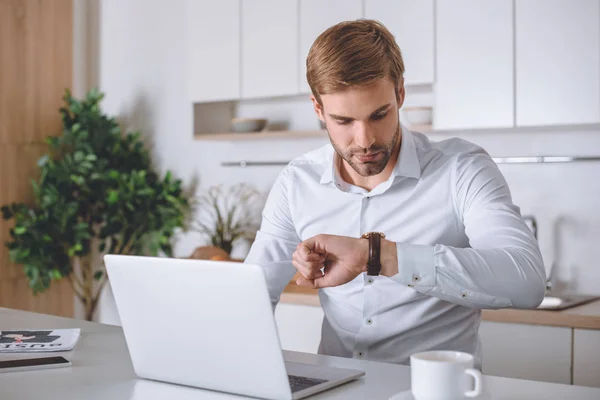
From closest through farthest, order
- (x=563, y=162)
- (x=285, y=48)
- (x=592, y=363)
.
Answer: (x=592, y=363), (x=563, y=162), (x=285, y=48)

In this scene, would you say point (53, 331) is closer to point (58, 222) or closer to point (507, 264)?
point (507, 264)

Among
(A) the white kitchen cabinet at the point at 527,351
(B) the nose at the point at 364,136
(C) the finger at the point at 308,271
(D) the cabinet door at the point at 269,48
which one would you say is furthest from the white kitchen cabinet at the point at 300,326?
(C) the finger at the point at 308,271

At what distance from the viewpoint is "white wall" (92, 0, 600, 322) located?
3285mm


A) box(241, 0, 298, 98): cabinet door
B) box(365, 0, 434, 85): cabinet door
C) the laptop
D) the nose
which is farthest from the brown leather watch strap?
box(241, 0, 298, 98): cabinet door

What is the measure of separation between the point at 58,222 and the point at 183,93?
1.01 metres

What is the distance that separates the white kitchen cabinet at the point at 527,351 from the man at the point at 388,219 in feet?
2.71

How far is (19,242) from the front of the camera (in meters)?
4.18

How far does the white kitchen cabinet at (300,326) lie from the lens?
10.6ft

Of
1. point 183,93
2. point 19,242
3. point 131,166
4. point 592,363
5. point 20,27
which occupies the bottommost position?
point 592,363

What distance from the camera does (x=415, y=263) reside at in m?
1.58

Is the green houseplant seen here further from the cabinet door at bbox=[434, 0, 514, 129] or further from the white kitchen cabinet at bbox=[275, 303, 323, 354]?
the cabinet door at bbox=[434, 0, 514, 129]

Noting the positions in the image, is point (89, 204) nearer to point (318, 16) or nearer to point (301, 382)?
point (318, 16)

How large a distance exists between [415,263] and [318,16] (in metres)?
2.26

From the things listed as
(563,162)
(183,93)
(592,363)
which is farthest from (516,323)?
(183,93)
